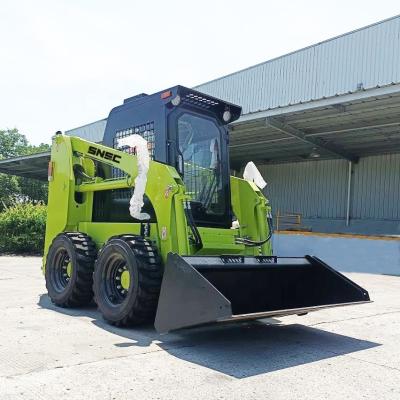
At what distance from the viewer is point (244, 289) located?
5.95 m

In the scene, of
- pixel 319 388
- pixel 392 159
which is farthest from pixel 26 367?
pixel 392 159

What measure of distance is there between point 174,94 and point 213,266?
241cm

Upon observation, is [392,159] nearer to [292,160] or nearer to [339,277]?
[292,160]

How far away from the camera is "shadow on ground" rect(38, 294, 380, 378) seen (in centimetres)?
461

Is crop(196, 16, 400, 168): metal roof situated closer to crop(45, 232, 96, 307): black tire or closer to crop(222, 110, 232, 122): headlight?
crop(222, 110, 232, 122): headlight

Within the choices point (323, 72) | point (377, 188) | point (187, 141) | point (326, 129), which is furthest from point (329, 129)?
point (187, 141)

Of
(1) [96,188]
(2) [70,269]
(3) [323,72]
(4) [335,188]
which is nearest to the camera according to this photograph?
(2) [70,269]

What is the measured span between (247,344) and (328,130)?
1504cm

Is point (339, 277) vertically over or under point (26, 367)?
over

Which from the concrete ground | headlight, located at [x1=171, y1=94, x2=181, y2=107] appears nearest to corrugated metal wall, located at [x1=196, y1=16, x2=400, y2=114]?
headlight, located at [x1=171, y1=94, x2=181, y2=107]

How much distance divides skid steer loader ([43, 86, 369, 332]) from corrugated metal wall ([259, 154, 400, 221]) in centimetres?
1708

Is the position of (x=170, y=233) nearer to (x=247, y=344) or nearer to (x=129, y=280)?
(x=129, y=280)

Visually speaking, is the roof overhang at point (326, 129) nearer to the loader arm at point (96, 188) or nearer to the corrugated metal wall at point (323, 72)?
the corrugated metal wall at point (323, 72)

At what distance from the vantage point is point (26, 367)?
418 centimetres
